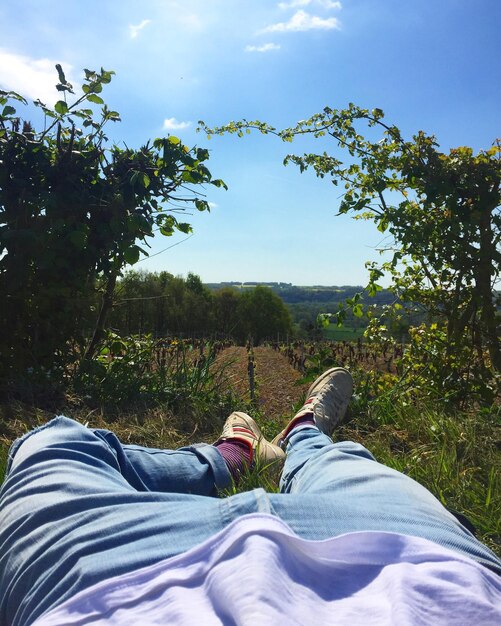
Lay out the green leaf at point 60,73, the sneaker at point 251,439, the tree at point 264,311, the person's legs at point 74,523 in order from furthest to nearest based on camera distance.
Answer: the tree at point 264,311, the green leaf at point 60,73, the sneaker at point 251,439, the person's legs at point 74,523

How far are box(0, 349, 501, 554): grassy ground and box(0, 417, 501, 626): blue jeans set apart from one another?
0.80 m

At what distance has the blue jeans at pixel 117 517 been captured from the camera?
900 millimetres

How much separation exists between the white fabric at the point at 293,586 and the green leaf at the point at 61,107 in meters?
3.25

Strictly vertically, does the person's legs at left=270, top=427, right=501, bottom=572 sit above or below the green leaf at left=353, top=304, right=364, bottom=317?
below

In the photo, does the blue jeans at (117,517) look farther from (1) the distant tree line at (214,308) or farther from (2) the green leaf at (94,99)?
(1) the distant tree line at (214,308)

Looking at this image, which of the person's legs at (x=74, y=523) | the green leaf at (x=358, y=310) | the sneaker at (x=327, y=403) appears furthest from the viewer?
the green leaf at (x=358, y=310)

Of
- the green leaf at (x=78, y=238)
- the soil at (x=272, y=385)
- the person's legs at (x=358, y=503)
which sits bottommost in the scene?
the soil at (x=272, y=385)

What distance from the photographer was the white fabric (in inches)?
28.2

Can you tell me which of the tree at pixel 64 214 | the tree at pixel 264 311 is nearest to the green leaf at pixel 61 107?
the tree at pixel 64 214

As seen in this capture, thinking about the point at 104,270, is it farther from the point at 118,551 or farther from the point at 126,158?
the point at 118,551

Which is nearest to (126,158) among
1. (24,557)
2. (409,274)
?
(409,274)

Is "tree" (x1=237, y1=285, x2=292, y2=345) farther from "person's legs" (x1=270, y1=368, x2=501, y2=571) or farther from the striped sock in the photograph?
"person's legs" (x1=270, y1=368, x2=501, y2=571)

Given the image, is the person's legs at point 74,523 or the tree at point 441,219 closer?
the person's legs at point 74,523

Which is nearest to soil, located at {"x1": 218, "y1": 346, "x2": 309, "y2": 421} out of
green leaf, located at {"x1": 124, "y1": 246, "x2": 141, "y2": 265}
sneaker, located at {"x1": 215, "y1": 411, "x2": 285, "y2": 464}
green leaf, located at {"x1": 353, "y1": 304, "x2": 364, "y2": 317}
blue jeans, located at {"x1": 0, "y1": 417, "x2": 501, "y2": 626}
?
green leaf, located at {"x1": 353, "y1": 304, "x2": 364, "y2": 317}
